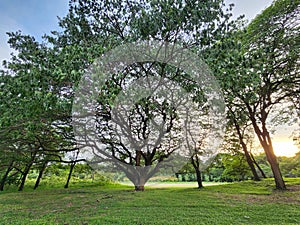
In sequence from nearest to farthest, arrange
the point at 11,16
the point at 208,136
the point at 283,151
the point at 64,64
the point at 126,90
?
1. the point at 64,64
2. the point at 126,90
3. the point at 11,16
4. the point at 208,136
5. the point at 283,151

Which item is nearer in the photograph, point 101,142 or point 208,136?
point 101,142

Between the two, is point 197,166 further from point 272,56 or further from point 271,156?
point 272,56

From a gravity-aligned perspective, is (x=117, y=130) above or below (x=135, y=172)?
above

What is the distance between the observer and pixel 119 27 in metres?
6.03

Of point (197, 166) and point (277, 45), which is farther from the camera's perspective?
point (197, 166)

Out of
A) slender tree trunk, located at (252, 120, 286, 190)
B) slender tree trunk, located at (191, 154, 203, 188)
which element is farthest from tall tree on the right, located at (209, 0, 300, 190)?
slender tree trunk, located at (191, 154, 203, 188)

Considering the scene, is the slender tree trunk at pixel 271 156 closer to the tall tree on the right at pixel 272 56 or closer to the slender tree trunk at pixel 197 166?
the tall tree on the right at pixel 272 56

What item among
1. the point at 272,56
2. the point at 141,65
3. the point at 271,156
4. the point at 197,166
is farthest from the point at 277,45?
the point at 197,166

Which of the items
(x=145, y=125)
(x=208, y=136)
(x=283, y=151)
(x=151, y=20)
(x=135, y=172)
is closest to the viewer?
(x=151, y=20)

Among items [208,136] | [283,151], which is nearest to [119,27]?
[208,136]

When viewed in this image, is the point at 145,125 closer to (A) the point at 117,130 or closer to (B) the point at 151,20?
(A) the point at 117,130

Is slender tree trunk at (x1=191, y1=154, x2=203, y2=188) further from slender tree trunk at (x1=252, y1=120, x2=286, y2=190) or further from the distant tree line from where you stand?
slender tree trunk at (x1=252, y1=120, x2=286, y2=190)

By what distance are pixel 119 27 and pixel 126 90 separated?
2.16 metres

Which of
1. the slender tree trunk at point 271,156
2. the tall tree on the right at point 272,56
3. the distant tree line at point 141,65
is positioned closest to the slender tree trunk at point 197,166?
the distant tree line at point 141,65
